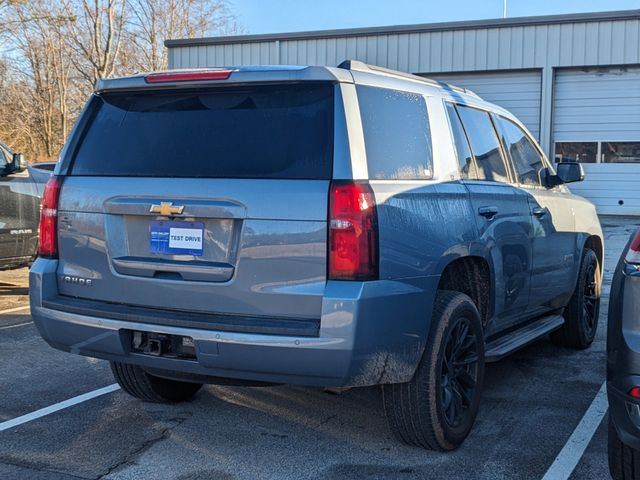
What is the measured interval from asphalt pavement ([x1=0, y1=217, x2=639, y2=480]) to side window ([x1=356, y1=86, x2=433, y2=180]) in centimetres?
150

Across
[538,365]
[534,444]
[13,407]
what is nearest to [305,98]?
[534,444]

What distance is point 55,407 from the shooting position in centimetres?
449

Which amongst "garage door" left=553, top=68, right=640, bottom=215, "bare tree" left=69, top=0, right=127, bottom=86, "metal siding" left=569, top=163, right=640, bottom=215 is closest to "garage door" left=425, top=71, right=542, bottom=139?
"garage door" left=553, top=68, right=640, bottom=215

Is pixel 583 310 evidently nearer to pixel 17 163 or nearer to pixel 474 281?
pixel 474 281

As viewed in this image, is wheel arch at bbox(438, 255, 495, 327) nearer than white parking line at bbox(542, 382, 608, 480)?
No

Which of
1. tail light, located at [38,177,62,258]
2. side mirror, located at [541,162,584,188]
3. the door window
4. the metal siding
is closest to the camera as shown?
tail light, located at [38,177,62,258]

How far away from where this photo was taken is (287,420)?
430 centimetres

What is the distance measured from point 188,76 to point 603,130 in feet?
59.9

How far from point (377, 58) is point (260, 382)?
18.4m

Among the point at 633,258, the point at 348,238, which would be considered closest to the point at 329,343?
the point at 348,238

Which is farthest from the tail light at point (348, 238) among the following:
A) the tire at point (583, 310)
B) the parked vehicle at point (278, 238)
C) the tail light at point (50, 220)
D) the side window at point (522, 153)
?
the tire at point (583, 310)

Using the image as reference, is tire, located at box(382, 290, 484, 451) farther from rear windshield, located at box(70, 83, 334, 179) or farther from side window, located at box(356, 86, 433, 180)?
rear windshield, located at box(70, 83, 334, 179)

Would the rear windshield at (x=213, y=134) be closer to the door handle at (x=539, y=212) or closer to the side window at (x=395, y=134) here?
the side window at (x=395, y=134)

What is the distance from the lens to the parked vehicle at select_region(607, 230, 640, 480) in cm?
285
